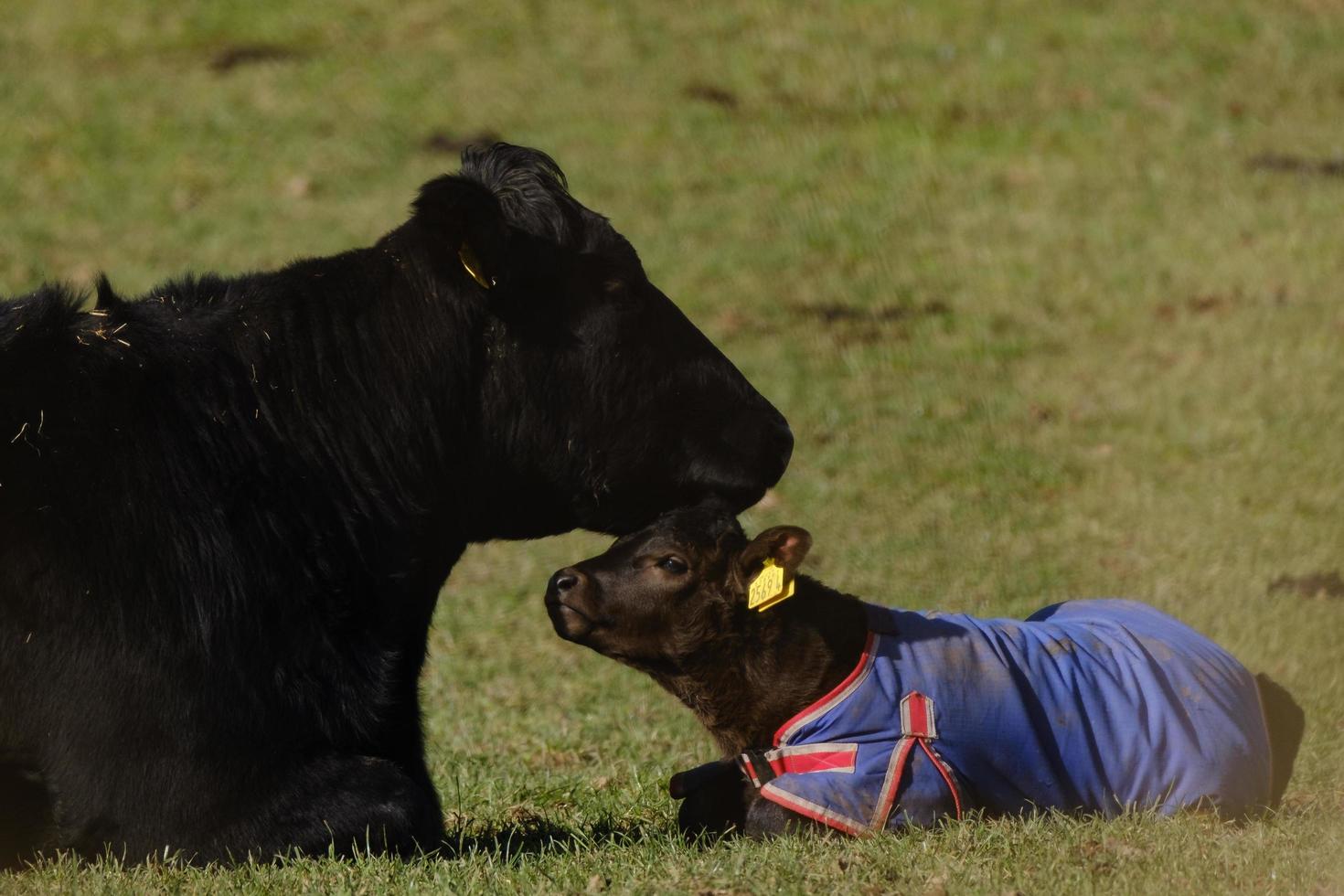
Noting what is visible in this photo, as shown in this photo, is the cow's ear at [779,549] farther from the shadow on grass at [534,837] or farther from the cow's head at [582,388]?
the shadow on grass at [534,837]

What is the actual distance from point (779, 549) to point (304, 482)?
4.79 ft

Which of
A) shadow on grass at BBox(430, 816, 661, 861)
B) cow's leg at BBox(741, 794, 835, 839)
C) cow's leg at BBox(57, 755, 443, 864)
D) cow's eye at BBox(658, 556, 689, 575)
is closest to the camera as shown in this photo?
cow's leg at BBox(57, 755, 443, 864)

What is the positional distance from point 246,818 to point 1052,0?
53.2 ft

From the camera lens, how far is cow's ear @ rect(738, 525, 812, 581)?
532 centimetres

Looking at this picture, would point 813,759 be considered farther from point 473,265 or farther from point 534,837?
point 473,265

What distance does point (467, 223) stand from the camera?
5035 mm

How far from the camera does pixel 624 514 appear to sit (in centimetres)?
556

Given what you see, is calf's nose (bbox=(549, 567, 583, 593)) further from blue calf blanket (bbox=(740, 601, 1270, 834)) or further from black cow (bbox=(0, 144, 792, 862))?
blue calf blanket (bbox=(740, 601, 1270, 834))

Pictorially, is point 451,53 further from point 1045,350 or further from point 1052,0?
point 1045,350

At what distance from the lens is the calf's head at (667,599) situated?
545cm

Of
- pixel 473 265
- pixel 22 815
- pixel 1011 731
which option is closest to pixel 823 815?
pixel 1011 731

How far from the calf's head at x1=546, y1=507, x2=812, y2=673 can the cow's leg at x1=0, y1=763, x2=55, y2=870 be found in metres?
1.61

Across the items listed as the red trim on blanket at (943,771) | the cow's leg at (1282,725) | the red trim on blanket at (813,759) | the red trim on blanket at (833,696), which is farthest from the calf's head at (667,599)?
the cow's leg at (1282,725)

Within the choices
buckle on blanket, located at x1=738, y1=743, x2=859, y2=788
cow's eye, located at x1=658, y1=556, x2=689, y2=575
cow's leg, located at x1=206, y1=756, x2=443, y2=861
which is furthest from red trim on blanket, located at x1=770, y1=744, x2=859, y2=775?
cow's leg, located at x1=206, y1=756, x2=443, y2=861
